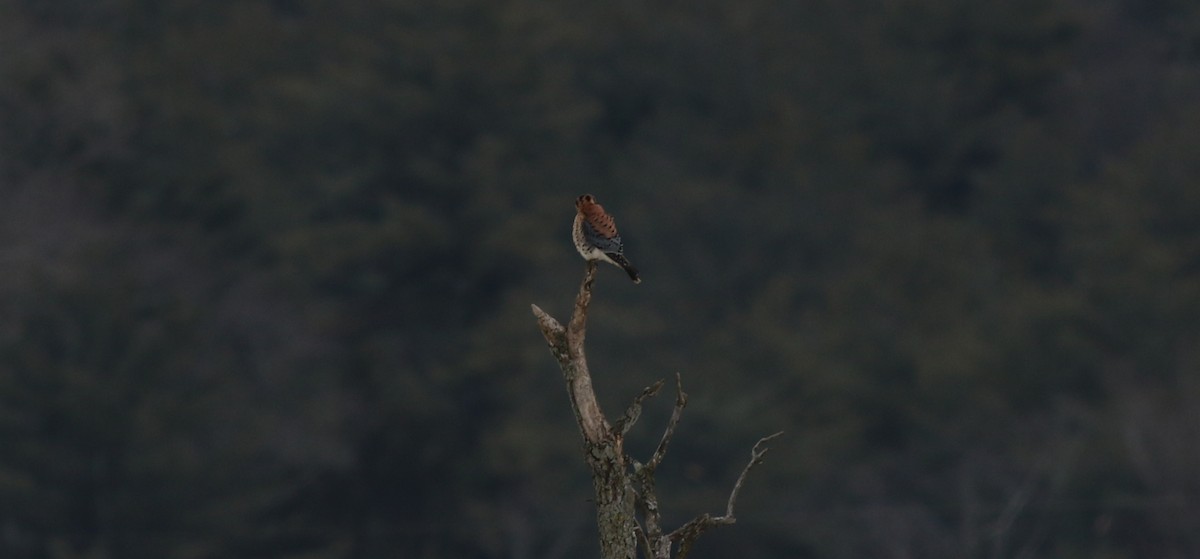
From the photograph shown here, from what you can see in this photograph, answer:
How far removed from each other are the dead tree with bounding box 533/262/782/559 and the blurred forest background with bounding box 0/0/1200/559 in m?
33.1

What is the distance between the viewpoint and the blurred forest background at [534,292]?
44562 millimetres

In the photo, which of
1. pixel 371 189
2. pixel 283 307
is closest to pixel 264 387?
pixel 283 307

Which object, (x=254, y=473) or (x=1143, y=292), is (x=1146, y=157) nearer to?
(x=1143, y=292)

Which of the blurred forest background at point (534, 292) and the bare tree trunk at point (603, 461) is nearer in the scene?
the bare tree trunk at point (603, 461)

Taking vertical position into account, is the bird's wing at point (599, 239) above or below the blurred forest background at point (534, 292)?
below

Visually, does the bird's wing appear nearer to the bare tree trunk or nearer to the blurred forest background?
the bare tree trunk

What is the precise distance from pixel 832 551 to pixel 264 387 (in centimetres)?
1285

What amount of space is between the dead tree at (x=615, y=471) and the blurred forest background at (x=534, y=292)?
33.1 m

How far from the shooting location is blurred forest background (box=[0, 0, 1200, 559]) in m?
44.6

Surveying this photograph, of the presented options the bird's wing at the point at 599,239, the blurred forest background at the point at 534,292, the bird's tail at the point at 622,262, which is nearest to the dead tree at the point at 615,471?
the bird's tail at the point at 622,262

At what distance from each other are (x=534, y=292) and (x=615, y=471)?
4493 cm

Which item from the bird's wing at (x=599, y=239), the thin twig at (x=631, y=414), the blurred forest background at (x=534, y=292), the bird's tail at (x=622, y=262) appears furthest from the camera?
the blurred forest background at (x=534, y=292)

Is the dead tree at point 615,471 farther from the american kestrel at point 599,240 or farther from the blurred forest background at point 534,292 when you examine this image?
the blurred forest background at point 534,292

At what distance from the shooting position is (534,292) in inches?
2055
